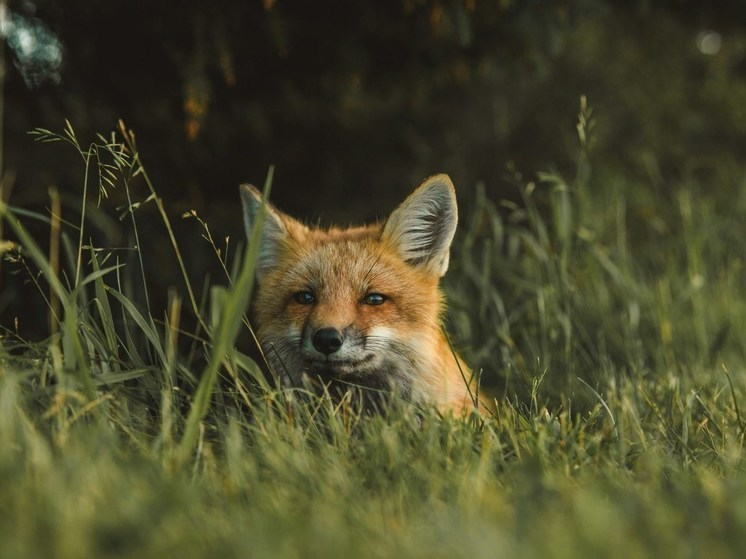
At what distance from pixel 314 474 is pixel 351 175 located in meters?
4.73

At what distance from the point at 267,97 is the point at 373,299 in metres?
2.89

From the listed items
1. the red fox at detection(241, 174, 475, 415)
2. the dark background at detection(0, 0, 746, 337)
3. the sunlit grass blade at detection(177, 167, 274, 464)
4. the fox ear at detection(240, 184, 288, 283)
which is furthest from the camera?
the dark background at detection(0, 0, 746, 337)

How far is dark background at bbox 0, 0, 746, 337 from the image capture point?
183 inches

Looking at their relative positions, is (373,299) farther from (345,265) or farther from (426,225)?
(426,225)

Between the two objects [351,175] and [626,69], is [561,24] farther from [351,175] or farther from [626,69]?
[626,69]

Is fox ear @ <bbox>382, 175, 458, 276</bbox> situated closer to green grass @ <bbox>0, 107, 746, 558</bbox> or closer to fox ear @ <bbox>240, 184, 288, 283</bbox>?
fox ear @ <bbox>240, 184, 288, 283</bbox>

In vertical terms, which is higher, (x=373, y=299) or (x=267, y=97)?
(x=267, y=97)

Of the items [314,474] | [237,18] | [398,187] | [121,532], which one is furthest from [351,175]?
[121,532]

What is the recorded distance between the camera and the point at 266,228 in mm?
3650

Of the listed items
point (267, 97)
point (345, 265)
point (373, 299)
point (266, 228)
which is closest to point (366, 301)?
point (373, 299)

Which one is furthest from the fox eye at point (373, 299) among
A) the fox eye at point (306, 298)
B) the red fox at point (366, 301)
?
the fox eye at point (306, 298)

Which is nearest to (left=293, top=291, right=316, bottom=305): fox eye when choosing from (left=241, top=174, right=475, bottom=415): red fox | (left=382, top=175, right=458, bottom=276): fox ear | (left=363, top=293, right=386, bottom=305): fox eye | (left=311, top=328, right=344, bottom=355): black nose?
(left=241, top=174, right=475, bottom=415): red fox

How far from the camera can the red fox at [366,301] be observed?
314cm

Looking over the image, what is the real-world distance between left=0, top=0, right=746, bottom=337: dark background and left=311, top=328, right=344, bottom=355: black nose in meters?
0.97
